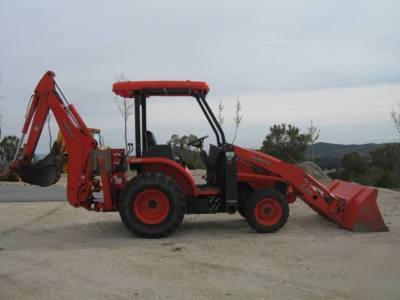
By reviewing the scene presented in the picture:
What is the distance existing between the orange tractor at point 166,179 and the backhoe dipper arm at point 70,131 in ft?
0.06

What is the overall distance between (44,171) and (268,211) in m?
4.05

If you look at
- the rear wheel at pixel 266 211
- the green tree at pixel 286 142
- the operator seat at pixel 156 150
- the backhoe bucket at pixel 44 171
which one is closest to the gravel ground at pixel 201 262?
the rear wheel at pixel 266 211

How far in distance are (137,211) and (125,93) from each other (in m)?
2.03

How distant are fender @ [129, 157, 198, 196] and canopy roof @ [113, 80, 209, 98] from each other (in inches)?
45.6

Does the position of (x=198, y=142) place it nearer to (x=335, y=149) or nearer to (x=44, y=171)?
(x=44, y=171)

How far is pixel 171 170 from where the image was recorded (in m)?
9.24

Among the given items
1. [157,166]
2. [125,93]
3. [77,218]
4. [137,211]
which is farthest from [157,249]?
[77,218]

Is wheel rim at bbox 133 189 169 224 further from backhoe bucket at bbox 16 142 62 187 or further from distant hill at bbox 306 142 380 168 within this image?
distant hill at bbox 306 142 380 168

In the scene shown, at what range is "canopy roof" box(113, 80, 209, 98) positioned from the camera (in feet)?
30.0

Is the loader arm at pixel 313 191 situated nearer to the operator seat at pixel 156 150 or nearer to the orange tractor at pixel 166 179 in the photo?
the orange tractor at pixel 166 179

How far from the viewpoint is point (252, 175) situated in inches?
371

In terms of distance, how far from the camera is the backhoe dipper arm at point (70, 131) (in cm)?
928

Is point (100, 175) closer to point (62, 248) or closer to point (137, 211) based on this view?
point (137, 211)

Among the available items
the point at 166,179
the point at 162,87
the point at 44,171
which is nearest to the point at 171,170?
the point at 166,179
